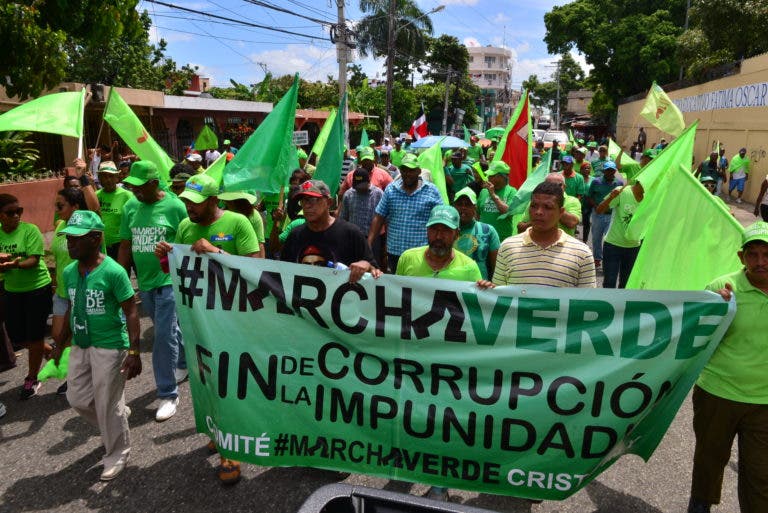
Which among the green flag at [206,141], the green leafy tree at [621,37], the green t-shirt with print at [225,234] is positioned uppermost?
the green leafy tree at [621,37]

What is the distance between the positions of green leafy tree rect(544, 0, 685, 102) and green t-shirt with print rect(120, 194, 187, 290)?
125 ft

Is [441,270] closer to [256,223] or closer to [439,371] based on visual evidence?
[439,371]

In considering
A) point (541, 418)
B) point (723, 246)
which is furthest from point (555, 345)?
point (723, 246)

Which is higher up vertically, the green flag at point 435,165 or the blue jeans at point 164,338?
the green flag at point 435,165

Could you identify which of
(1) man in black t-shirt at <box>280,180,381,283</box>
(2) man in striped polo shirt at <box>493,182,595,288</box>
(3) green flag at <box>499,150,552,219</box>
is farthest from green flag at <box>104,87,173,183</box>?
(2) man in striped polo shirt at <box>493,182,595,288</box>

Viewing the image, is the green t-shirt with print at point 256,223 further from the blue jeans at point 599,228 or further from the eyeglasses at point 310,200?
the blue jeans at point 599,228

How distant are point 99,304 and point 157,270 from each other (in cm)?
86

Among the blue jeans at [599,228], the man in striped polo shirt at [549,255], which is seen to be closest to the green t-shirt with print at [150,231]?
the man in striped polo shirt at [549,255]

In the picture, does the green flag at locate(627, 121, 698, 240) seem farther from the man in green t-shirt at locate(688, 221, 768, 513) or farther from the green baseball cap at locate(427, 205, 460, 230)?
the green baseball cap at locate(427, 205, 460, 230)

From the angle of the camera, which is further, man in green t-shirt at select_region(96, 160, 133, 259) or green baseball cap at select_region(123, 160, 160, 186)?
man in green t-shirt at select_region(96, 160, 133, 259)

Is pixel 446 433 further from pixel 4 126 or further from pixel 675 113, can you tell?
pixel 675 113

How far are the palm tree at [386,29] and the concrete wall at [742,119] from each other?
14.5 metres

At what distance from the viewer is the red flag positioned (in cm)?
834

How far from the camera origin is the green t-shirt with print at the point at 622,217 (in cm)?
634
